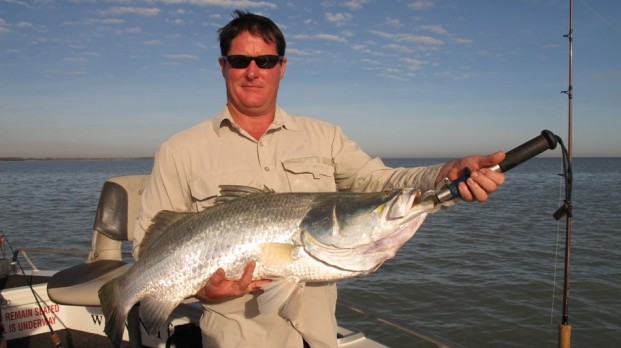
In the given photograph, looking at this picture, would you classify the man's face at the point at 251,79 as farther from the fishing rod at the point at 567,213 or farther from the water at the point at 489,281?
the water at the point at 489,281

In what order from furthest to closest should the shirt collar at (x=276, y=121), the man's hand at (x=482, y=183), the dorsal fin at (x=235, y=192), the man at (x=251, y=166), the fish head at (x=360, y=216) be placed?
the shirt collar at (x=276, y=121) → the man at (x=251, y=166) → the dorsal fin at (x=235, y=192) → the fish head at (x=360, y=216) → the man's hand at (x=482, y=183)

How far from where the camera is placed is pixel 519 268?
12227 mm

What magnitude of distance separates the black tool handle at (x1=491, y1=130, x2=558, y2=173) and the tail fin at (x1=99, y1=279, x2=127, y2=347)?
2.48m

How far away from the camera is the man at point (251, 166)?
3039mm

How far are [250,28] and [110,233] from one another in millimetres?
2733

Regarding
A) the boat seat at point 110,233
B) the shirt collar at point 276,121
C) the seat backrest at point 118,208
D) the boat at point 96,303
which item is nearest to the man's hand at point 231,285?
the shirt collar at point 276,121

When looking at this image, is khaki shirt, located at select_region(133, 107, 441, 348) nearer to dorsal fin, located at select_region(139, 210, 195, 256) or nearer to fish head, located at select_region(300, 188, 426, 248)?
dorsal fin, located at select_region(139, 210, 195, 256)

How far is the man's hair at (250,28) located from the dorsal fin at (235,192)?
959mm

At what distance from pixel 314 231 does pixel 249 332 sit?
2.75ft

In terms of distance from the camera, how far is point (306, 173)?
324cm

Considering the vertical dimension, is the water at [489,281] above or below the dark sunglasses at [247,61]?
below

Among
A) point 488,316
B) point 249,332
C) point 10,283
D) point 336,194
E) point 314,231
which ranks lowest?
point 488,316

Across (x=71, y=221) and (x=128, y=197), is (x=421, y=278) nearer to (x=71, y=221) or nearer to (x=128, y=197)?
(x=128, y=197)

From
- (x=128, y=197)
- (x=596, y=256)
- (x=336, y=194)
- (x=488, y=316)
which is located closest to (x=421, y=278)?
(x=488, y=316)
